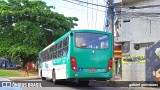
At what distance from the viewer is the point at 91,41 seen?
15.7 metres

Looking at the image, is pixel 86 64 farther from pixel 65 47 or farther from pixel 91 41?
pixel 65 47

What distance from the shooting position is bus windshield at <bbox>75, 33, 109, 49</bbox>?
15547 mm

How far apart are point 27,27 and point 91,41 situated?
957 inches

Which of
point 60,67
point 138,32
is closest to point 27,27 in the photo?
point 138,32

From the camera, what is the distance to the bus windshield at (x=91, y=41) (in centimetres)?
1555

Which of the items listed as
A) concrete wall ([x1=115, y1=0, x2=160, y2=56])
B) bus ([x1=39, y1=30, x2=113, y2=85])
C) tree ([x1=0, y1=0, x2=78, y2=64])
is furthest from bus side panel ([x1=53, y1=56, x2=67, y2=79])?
tree ([x1=0, y1=0, x2=78, y2=64])

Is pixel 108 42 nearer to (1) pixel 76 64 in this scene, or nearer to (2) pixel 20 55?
(1) pixel 76 64

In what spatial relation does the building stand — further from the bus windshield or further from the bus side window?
the bus side window

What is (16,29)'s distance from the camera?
38344mm

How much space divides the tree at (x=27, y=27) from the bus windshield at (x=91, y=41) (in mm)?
22313

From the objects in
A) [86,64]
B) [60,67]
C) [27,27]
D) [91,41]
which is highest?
[27,27]

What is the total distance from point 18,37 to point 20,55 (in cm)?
243

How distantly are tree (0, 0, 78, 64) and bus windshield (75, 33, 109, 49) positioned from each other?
22.3 meters

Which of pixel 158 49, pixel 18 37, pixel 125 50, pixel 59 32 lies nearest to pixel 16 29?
pixel 18 37
